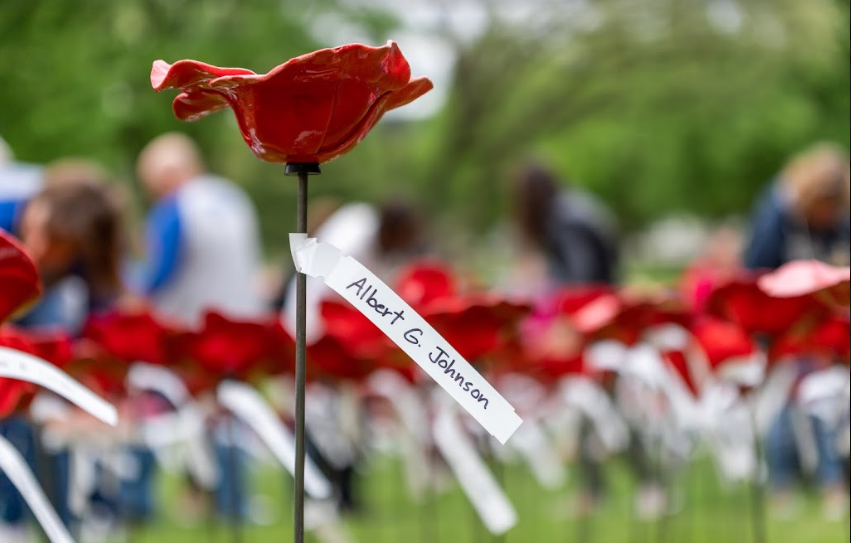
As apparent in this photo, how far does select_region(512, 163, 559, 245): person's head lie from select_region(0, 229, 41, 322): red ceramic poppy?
3.32 meters

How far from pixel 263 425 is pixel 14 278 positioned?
0.58 metres

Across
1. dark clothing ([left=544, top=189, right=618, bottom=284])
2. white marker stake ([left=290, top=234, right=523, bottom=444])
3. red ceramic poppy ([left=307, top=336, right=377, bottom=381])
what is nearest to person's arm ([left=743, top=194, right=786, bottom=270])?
dark clothing ([left=544, top=189, right=618, bottom=284])

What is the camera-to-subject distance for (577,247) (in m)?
4.43

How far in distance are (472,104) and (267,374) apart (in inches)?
660

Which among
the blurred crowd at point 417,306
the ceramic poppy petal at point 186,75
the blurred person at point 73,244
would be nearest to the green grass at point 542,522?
the blurred crowd at point 417,306

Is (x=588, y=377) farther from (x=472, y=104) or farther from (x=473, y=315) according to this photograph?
(x=472, y=104)

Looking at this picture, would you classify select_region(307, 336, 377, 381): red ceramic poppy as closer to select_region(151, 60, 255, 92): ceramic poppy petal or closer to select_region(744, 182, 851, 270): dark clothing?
select_region(151, 60, 255, 92): ceramic poppy petal

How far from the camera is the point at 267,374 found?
6.81 feet

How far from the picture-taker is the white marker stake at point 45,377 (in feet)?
3.80

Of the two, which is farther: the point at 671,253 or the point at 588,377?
the point at 671,253

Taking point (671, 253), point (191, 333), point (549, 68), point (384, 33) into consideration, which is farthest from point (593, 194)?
point (191, 333)

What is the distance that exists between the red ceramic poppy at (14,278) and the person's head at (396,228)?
3.58 m

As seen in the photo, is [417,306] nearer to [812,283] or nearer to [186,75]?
[812,283]

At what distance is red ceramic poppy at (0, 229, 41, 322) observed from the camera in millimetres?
1162
